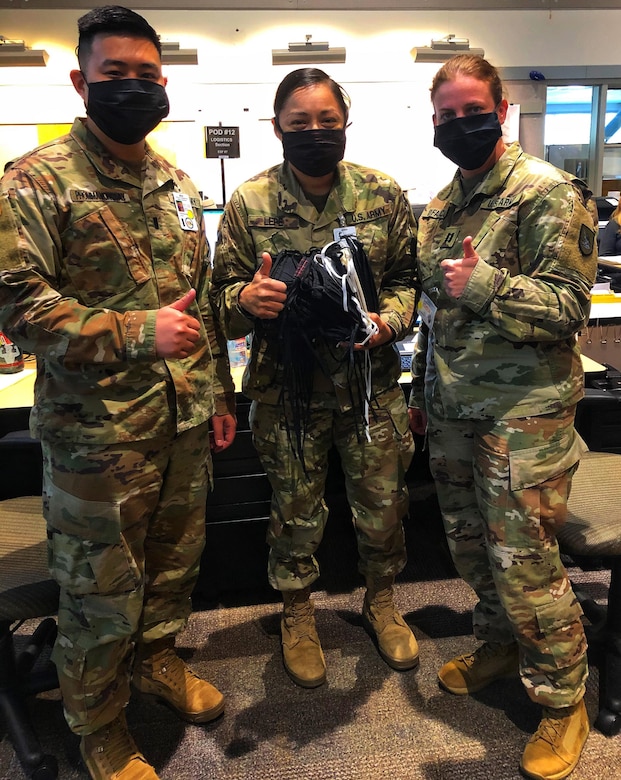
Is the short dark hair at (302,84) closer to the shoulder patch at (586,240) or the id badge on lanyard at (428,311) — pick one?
the id badge on lanyard at (428,311)

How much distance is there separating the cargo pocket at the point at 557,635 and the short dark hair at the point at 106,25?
1666mm

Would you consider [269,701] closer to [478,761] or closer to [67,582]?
[478,761]

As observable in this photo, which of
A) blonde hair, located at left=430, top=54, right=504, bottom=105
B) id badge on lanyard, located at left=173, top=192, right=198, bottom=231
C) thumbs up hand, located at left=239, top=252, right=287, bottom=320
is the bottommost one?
thumbs up hand, located at left=239, top=252, right=287, bottom=320

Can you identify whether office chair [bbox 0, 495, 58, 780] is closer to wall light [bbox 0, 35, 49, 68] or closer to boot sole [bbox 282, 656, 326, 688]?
boot sole [bbox 282, 656, 326, 688]

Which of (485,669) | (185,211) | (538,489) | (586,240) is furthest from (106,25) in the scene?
(485,669)

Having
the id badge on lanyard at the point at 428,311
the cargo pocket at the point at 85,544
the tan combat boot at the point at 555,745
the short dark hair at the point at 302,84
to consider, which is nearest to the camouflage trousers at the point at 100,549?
the cargo pocket at the point at 85,544

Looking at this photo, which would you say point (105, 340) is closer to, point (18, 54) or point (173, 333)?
point (173, 333)

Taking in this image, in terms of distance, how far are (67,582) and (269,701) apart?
79cm

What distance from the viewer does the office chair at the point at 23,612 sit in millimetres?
1429

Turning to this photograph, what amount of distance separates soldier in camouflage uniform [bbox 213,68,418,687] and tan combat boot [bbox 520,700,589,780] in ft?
1.51

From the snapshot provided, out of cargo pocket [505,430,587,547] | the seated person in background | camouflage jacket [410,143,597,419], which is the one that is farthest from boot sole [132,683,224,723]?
the seated person in background

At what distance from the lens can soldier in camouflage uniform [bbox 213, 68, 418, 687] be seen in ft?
5.12

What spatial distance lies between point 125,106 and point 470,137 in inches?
32.3

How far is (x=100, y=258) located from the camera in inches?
51.3
